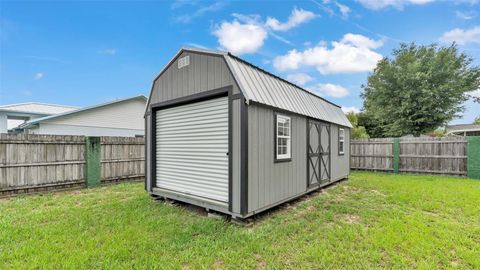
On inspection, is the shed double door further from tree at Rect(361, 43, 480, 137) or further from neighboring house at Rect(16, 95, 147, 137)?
neighboring house at Rect(16, 95, 147, 137)

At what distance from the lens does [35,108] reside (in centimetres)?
1638

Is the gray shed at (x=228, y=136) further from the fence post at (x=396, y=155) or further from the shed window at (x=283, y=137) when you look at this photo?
the fence post at (x=396, y=155)

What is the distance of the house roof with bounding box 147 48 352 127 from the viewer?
4172mm

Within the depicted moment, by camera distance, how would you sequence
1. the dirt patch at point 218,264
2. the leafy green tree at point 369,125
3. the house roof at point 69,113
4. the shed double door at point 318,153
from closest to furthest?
1. the dirt patch at point 218,264
2. the shed double door at point 318,153
3. the house roof at point 69,113
4. the leafy green tree at point 369,125

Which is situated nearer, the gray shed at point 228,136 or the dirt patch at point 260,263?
the dirt patch at point 260,263

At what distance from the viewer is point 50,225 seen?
3.88 metres

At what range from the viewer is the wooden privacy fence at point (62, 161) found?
5930mm

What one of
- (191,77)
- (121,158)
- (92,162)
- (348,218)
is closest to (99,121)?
(121,158)

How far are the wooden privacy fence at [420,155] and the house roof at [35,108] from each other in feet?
69.0

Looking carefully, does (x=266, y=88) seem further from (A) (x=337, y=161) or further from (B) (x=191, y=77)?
(A) (x=337, y=161)

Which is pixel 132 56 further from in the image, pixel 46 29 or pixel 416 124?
pixel 416 124

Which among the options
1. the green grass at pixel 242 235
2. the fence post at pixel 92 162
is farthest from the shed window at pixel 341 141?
the fence post at pixel 92 162

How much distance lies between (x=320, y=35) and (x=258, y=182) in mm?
8631

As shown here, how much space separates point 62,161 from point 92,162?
0.80 metres
